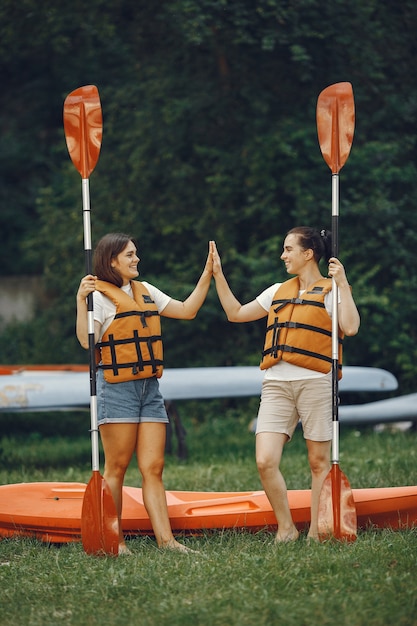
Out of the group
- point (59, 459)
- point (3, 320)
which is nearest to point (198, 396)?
point (59, 459)

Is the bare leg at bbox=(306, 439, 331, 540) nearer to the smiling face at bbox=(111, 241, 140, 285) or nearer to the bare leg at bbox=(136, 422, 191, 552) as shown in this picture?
the bare leg at bbox=(136, 422, 191, 552)

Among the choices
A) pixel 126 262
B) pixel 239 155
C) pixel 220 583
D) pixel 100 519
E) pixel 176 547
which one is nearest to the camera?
pixel 220 583

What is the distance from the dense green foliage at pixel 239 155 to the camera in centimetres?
1009

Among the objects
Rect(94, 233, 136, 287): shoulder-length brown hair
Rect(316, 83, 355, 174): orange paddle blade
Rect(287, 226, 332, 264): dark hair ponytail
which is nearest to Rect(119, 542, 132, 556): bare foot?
Rect(94, 233, 136, 287): shoulder-length brown hair

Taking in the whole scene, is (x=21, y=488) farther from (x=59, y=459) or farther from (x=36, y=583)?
(x=59, y=459)

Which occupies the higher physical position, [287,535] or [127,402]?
[127,402]

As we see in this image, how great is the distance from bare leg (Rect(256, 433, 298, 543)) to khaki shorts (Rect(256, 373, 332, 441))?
0.17ft

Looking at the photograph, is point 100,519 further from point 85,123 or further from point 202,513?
point 85,123

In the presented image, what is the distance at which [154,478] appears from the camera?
4410 millimetres

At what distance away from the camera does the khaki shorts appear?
4.44 m

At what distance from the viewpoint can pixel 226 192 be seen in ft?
35.0

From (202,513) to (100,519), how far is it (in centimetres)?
69

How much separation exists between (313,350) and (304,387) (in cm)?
18

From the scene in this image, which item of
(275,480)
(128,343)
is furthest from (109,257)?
(275,480)
